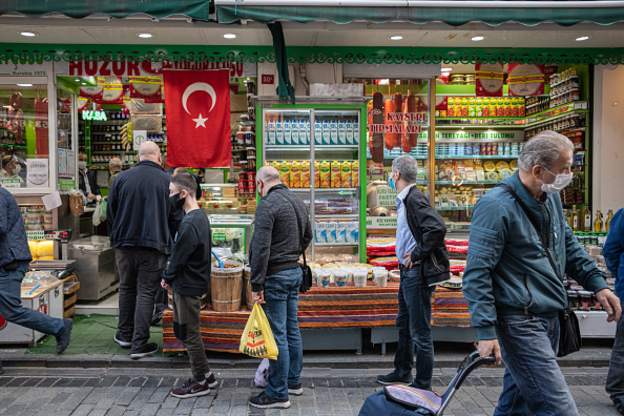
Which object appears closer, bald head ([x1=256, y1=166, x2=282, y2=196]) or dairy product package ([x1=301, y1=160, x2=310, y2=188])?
bald head ([x1=256, y1=166, x2=282, y2=196])

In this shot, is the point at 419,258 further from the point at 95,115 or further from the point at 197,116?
the point at 95,115

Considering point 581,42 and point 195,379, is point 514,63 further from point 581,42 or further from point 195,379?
point 195,379

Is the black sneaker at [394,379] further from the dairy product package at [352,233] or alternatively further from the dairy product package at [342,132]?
the dairy product package at [342,132]

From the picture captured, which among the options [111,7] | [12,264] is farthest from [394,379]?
[111,7]

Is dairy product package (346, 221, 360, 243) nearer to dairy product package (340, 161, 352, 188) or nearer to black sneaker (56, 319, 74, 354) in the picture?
dairy product package (340, 161, 352, 188)

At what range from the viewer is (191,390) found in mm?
5277

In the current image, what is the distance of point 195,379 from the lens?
211 inches

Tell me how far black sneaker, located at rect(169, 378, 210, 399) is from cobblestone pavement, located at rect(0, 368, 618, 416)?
0.05m

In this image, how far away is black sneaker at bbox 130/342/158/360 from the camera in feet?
20.4

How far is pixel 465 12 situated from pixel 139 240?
418 centimetres

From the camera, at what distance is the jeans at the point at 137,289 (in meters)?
6.32

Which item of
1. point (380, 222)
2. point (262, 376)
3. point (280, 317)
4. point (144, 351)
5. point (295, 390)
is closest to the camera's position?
point (280, 317)

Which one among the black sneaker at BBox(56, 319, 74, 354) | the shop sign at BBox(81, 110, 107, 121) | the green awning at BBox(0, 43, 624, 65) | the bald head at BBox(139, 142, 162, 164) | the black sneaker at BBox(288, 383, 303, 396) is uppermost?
the green awning at BBox(0, 43, 624, 65)

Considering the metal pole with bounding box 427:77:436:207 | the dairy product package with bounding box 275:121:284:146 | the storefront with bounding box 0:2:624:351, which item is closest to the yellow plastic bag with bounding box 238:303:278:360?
the storefront with bounding box 0:2:624:351
